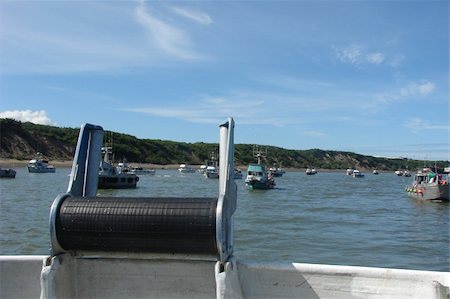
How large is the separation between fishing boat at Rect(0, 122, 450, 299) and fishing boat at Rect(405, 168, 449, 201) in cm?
3820

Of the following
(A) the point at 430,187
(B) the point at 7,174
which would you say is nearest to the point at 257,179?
(A) the point at 430,187

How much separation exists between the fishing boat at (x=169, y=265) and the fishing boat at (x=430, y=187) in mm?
38199

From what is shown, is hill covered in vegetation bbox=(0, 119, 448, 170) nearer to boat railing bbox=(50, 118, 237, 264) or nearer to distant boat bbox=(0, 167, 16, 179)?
distant boat bbox=(0, 167, 16, 179)

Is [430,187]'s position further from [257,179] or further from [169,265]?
[169,265]

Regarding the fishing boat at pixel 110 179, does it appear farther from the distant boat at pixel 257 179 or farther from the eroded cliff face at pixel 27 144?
the eroded cliff face at pixel 27 144

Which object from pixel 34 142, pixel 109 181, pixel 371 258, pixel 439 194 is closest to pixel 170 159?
pixel 34 142

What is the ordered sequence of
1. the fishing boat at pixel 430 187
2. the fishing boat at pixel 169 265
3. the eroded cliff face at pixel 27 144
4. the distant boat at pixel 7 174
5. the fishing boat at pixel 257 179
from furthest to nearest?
1. the eroded cliff face at pixel 27 144
2. the distant boat at pixel 7 174
3. the fishing boat at pixel 257 179
4. the fishing boat at pixel 430 187
5. the fishing boat at pixel 169 265

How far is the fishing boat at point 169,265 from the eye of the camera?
4785 mm

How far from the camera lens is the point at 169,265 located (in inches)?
206

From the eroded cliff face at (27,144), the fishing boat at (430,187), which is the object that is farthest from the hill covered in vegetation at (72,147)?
the fishing boat at (430,187)

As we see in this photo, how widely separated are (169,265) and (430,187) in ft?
129

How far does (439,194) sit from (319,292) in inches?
1509

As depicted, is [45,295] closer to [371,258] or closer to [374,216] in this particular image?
[371,258]

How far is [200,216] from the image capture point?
4.79m
